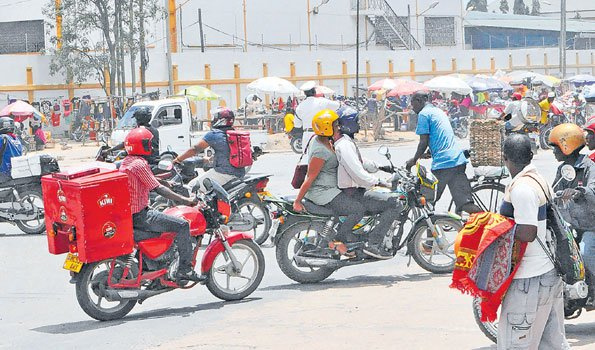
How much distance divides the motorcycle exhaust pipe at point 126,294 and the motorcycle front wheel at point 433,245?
8.55 ft

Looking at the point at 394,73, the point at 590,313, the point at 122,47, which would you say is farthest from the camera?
the point at 394,73

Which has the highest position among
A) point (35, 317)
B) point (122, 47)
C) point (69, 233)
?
point (122, 47)

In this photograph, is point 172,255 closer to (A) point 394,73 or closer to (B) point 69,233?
(B) point 69,233

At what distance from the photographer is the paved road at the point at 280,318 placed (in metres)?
7.53

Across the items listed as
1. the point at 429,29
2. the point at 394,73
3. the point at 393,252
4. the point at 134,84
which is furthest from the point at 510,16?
the point at 393,252

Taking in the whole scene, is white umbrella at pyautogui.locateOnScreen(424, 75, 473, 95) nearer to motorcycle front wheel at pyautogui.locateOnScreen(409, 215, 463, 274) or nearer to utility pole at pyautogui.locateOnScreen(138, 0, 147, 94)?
utility pole at pyautogui.locateOnScreen(138, 0, 147, 94)

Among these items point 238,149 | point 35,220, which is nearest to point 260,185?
point 238,149

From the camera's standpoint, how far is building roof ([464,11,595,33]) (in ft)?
247

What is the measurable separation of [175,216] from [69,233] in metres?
0.94

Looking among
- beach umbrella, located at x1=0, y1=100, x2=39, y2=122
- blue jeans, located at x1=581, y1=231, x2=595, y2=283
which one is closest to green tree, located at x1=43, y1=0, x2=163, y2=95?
beach umbrella, located at x1=0, y1=100, x2=39, y2=122

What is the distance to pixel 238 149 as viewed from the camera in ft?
40.9

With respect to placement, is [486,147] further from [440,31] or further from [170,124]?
[440,31]

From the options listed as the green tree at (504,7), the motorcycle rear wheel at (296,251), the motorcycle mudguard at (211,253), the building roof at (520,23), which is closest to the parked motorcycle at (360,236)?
the motorcycle rear wheel at (296,251)

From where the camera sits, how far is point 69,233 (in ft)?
27.4
